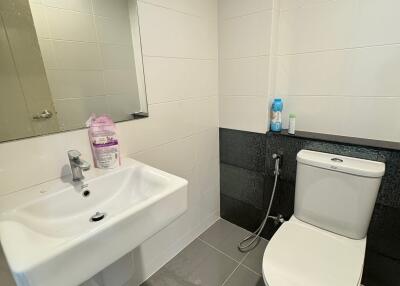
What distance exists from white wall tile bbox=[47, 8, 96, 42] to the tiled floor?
4.74ft

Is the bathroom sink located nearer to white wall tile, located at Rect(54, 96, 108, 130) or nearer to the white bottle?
white wall tile, located at Rect(54, 96, 108, 130)

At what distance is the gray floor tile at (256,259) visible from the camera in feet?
4.95

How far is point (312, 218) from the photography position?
1258mm

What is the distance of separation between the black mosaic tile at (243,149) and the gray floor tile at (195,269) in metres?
0.68

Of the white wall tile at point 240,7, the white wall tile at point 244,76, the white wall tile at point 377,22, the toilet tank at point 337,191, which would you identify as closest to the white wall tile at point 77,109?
the white wall tile at point 244,76

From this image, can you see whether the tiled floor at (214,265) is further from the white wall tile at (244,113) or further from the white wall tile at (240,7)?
the white wall tile at (240,7)

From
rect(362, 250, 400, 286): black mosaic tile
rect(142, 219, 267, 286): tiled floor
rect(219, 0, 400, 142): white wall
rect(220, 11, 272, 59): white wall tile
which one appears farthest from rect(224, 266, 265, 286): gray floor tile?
rect(220, 11, 272, 59): white wall tile

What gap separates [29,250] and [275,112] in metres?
1.36

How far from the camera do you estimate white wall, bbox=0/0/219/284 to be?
0.91m

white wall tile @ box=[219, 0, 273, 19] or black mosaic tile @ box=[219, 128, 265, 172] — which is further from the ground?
white wall tile @ box=[219, 0, 273, 19]

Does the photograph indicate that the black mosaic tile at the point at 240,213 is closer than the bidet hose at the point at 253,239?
No

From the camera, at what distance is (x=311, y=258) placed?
1.02 m

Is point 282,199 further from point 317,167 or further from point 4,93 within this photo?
point 4,93

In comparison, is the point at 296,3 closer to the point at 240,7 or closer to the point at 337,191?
the point at 240,7
